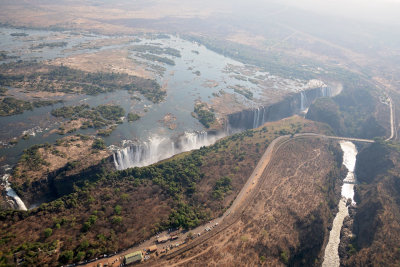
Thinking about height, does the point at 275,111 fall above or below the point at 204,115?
below

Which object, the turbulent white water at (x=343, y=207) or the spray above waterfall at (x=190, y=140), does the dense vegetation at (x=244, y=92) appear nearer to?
the spray above waterfall at (x=190, y=140)

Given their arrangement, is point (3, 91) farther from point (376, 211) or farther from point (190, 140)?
point (376, 211)

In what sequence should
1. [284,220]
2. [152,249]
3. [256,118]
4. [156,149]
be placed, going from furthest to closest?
[256,118]
[156,149]
[284,220]
[152,249]

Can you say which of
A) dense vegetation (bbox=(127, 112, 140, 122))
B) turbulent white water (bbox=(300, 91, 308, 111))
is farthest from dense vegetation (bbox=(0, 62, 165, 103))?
turbulent white water (bbox=(300, 91, 308, 111))

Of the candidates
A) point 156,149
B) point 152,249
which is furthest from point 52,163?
point 152,249

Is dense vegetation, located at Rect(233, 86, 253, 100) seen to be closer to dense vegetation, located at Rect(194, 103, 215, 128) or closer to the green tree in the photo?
dense vegetation, located at Rect(194, 103, 215, 128)

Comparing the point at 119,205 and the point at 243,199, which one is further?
the point at 243,199
